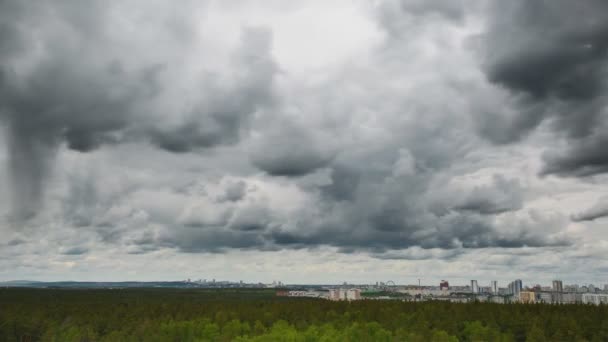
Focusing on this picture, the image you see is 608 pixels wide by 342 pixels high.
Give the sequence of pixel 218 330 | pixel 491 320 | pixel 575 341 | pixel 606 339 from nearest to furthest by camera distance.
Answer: pixel 575 341, pixel 606 339, pixel 218 330, pixel 491 320

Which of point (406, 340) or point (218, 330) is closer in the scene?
point (406, 340)

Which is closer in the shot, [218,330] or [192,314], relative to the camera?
[218,330]

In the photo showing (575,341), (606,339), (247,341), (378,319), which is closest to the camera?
(247,341)

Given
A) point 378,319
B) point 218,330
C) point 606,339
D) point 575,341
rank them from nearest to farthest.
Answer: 1. point 575,341
2. point 606,339
3. point 218,330
4. point 378,319

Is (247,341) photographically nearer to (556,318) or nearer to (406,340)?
(406,340)

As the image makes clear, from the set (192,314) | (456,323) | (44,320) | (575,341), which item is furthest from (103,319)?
(575,341)

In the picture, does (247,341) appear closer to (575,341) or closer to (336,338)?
(336,338)

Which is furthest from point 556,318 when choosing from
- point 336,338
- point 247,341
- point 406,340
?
point 247,341

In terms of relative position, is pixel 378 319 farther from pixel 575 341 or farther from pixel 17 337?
pixel 17 337

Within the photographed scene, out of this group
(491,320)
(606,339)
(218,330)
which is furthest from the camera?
(491,320)
